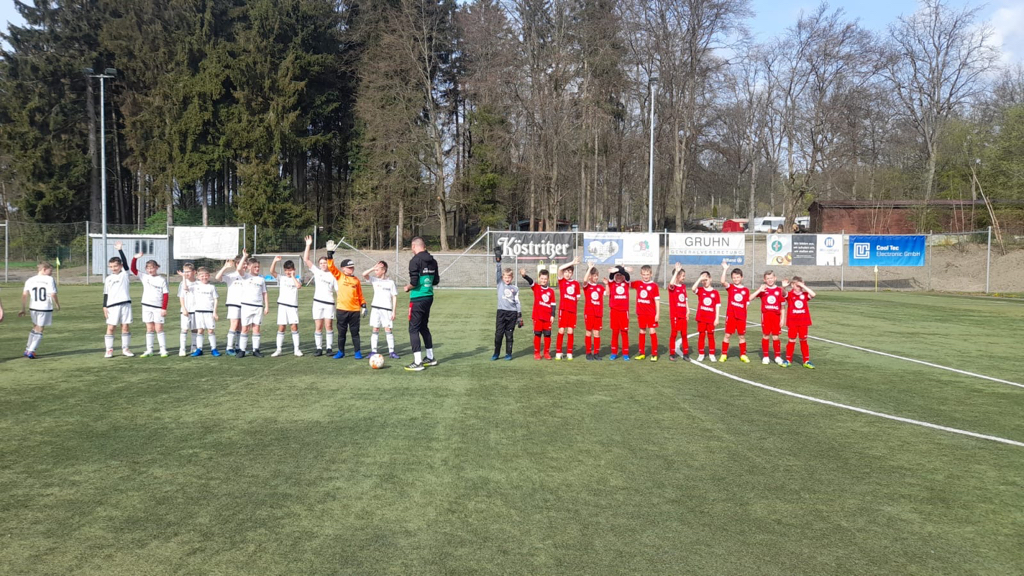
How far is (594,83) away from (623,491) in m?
39.3

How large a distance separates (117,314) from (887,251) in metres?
32.6

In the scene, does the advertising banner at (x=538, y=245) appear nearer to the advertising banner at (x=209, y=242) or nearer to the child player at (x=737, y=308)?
the advertising banner at (x=209, y=242)

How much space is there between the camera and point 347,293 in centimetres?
1188

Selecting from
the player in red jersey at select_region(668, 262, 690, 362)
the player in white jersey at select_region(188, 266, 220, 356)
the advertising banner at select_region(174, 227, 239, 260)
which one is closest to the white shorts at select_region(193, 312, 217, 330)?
Result: the player in white jersey at select_region(188, 266, 220, 356)

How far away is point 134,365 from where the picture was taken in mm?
10766

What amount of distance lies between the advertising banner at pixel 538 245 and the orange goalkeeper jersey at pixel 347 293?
18.2m

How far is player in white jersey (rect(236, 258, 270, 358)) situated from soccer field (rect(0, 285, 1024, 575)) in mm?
1030

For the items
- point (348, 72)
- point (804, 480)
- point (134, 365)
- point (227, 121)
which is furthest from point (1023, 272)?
point (227, 121)

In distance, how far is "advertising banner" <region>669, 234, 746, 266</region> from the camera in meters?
30.8

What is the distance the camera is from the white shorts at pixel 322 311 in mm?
12156

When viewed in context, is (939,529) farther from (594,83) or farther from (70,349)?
(594,83)

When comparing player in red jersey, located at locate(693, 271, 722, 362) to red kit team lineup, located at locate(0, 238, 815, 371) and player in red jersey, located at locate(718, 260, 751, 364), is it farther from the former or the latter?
player in red jersey, located at locate(718, 260, 751, 364)

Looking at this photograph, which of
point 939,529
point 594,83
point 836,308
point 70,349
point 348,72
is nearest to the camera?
point 939,529

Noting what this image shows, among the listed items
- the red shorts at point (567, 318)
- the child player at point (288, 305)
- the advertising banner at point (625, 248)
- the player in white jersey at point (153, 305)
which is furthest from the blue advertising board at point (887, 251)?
the player in white jersey at point (153, 305)
